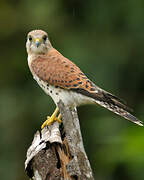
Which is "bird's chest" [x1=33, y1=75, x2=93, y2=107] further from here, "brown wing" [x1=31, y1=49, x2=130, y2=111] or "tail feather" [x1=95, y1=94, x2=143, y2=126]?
"tail feather" [x1=95, y1=94, x2=143, y2=126]

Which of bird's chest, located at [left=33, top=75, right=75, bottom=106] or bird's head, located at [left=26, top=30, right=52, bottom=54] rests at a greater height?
bird's head, located at [left=26, top=30, right=52, bottom=54]

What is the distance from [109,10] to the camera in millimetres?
7531

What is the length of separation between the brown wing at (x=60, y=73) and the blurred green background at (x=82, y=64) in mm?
1349

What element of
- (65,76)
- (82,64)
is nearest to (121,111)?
(65,76)

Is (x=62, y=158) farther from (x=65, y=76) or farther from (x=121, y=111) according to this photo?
(x=65, y=76)

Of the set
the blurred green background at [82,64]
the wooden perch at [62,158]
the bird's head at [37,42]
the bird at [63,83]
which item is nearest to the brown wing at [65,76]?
the bird at [63,83]

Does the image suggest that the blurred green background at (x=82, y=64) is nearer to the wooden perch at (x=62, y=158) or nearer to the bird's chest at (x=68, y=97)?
the bird's chest at (x=68, y=97)

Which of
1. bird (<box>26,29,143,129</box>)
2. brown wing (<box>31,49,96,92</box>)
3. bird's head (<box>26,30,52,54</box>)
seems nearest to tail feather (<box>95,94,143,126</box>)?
bird (<box>26,29,143,129</box>)

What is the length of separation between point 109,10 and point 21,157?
252 cm

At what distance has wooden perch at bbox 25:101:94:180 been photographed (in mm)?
4148

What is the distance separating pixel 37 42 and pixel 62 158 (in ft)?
7.19

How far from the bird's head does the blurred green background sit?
119 centimetres

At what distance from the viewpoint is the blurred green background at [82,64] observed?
7289 millimetres

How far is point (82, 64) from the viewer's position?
739 cm
